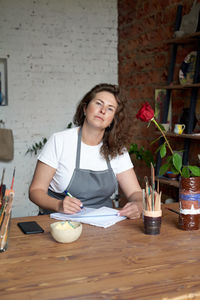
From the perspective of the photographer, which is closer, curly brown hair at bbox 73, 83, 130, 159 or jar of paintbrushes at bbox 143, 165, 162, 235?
jar of paintbrushes at bbox 143, 165, 162, 235

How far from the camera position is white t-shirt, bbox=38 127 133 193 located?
232cm

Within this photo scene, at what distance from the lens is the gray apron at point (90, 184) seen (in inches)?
92.3

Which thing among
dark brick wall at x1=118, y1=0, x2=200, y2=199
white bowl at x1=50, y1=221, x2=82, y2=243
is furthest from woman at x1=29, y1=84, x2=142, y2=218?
dark brick wall at x1=118, y1=0, x2=200, y2=199

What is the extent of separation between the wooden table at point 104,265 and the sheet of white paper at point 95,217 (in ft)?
0.19

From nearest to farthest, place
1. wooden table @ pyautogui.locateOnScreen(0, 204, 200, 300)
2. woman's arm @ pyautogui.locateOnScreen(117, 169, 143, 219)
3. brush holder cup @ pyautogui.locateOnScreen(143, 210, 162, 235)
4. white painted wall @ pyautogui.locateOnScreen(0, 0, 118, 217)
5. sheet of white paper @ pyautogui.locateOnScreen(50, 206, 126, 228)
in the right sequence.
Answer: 1. wooden table @ pyautogui.locateOnScreen(0, 204, 200, 300)
2. brush holder cup @ pyautogui.locateOnScreen(143, 210, 162, 235)
3. sheet of white paper @ pyautogui.locateOnScreen(50, 206, 126, 228)
4. woman's arm @ pyautogui.locateOnScreen(117, 169, 143, 219)
5. white painted wall @ pyautogui.locateOnScreen(0, 0, 118, 217)

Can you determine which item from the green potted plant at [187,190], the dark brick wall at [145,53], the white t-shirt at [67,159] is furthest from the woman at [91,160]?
the dark brick wall at [145,53]

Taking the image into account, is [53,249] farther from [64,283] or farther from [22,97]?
[22,97]

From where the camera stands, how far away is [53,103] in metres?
4.45

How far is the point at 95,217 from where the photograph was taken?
6.09ft

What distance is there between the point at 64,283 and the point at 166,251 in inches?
18.1

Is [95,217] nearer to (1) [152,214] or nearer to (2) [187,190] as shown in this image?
(1) [152,214]

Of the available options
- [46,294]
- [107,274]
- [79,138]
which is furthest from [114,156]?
[46,294]

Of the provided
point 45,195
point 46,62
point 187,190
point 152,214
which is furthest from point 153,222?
point 46,62

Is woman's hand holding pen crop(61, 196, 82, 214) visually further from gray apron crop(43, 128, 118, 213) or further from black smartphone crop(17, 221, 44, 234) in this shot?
gray apron crop(43, 128, 118, 213)
